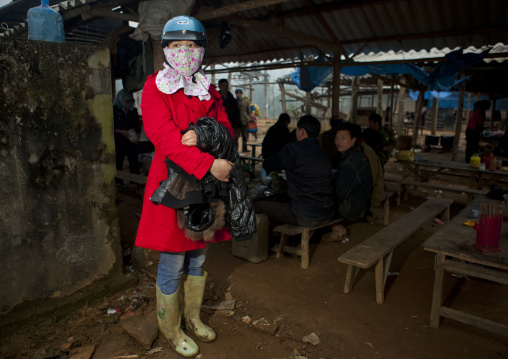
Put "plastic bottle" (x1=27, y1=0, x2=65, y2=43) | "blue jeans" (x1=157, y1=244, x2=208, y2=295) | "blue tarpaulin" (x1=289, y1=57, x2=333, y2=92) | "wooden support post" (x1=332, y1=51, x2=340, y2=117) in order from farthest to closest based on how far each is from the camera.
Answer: "blue tarpaulin" (x1=289, y1=57, x2=333, y2=92) → "wooden support post" (x1=332, y1=51, x2=340, y2=117) → "plastic bottle" (x1=27, y1=0, x2=65, y2=43) → "blue jeans" (x1=157, y1=244, x2=208, y2=295)

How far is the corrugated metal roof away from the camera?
541cm

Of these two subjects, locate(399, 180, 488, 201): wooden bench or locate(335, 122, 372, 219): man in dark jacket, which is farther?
locate(399, 180, 488, 201): wooden bench

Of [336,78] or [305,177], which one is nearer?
[305,177]

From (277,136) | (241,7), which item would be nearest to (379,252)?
(241,7)

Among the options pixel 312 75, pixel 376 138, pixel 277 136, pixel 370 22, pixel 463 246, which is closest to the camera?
pixel 463 246

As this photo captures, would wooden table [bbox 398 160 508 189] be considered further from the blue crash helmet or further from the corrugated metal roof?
the blue crash helmet

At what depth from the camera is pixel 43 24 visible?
294 centimetres

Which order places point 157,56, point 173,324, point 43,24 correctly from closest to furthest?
point 173,324 → point 43,24 → point 157,56

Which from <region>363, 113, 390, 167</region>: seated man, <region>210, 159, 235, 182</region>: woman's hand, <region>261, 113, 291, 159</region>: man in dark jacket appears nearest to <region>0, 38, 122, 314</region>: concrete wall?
<region>210, 159, 235, 182</region>: woman's hand

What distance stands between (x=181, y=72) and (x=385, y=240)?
2511 mm

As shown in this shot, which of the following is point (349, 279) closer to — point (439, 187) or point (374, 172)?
point (374, 172)

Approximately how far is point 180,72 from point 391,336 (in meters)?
2.46

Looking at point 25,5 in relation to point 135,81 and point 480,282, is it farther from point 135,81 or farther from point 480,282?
point 480,282

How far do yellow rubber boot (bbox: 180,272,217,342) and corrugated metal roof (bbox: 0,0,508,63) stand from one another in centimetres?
361
